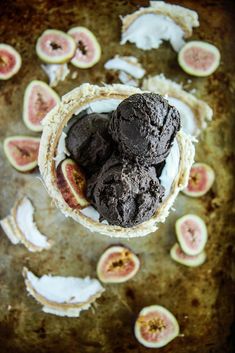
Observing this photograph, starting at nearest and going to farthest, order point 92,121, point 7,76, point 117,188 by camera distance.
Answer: point 117,188, point 92,121, point 7,76

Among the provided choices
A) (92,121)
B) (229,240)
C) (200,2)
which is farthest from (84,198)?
(200,2)

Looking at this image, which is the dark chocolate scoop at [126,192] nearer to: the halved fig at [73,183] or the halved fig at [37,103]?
the halved fig at [73,183]

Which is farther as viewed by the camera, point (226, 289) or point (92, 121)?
point (226, 289)

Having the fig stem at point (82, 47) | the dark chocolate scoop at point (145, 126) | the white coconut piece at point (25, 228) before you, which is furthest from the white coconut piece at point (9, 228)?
the dark chocolate scoop at point (145, 126)

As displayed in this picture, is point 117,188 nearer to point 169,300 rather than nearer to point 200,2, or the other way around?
point 169,300

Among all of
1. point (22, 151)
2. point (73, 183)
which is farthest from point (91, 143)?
point (22, 151)

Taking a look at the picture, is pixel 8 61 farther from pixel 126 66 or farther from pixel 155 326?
pixel 155 326

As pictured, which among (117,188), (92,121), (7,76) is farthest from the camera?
(7,76)

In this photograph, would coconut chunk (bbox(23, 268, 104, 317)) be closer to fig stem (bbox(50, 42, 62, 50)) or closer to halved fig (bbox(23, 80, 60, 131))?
halved fig (bbox(23, 80, 60, 131))
